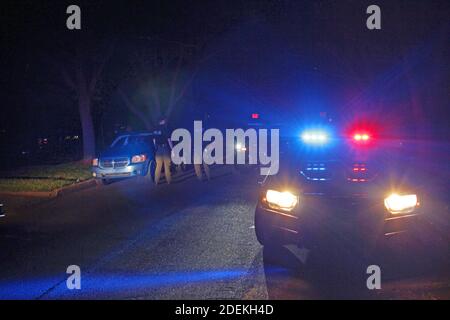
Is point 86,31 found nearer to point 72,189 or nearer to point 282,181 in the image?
point 72,189

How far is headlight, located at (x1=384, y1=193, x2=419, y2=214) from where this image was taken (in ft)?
18.8

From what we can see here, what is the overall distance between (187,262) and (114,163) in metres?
8.80

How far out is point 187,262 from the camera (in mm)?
6391

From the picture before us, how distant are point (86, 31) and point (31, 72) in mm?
3464

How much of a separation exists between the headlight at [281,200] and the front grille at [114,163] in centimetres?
910

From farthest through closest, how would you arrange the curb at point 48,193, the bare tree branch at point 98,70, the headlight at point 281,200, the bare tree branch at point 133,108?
the bare tree branch at point 133,108
the bare tree branch at point 98,70
the curb at point 48,193
the headlight at point 281,200

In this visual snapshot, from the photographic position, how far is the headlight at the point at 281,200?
5938mm

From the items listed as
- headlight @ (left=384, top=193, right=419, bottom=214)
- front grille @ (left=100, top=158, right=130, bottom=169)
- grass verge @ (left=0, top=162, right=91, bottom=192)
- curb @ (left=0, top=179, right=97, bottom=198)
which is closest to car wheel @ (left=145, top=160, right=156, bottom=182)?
front grille @ (left=100, top=158, right=130, bottom=169)

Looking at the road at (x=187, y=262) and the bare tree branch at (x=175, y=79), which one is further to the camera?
the bare tree branch at (x=175, y=79)

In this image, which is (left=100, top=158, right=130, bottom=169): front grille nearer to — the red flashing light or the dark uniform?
the dark uniform

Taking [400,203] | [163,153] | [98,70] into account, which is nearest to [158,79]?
[98,70]

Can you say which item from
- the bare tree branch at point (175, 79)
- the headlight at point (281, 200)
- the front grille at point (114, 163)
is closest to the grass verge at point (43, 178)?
the front grille at point (114, 163)

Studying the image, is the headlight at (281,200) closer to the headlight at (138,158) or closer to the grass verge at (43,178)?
the grass verge at (43,178)
